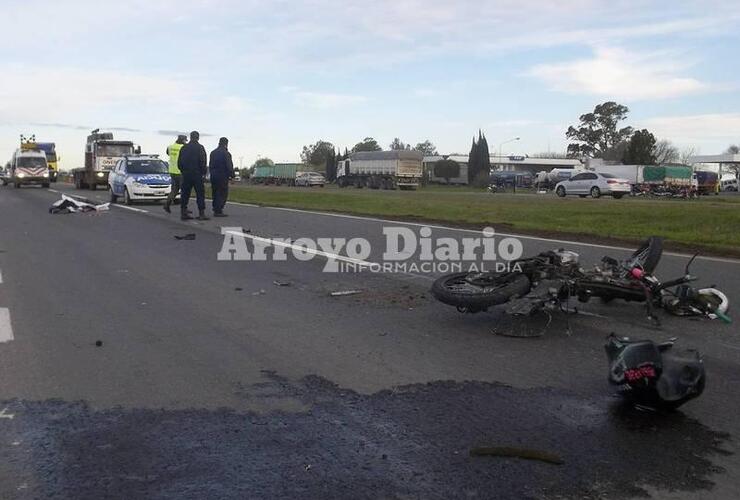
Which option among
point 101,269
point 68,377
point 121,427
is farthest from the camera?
point 101,269

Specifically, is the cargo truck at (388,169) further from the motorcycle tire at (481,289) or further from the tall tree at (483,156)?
the motorcycle tire at (481,289)

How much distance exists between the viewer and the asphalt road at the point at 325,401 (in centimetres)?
350

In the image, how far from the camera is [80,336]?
244 inches

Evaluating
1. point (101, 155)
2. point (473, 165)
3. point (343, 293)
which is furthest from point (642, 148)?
point (343, 293)

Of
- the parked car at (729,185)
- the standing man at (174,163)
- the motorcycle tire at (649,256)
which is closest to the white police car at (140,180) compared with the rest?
the standing man at (174,163)

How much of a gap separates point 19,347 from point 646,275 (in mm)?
5442

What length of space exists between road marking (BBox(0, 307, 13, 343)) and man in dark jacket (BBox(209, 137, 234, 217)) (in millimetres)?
10564

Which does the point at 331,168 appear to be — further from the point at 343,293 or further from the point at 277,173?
the point at 343,293

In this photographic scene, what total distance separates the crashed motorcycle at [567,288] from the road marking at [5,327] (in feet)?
12.3

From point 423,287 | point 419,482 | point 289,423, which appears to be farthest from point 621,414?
point 423,287

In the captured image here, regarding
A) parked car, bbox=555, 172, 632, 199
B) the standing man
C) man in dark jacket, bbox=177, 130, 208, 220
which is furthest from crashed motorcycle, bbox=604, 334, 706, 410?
parked car, bbox=555, 172, 632, 199

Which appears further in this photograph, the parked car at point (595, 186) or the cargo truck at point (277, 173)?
the cargo truck at point (277, 173)

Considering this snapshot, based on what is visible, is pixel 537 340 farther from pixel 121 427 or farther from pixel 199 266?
pixel 199 266

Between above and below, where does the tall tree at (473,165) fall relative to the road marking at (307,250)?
above
